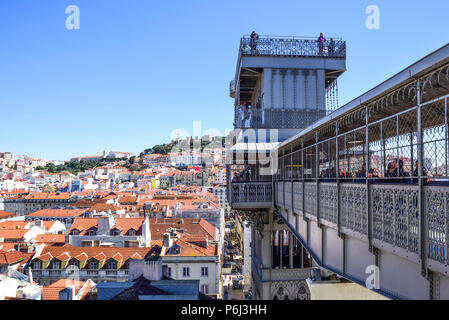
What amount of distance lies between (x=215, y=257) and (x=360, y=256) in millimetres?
22459

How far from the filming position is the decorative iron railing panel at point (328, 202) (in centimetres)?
682

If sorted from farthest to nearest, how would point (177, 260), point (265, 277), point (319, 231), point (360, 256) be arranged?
point (177, 260) → point (265, 277) → point (319, 231) → point (360, 256)

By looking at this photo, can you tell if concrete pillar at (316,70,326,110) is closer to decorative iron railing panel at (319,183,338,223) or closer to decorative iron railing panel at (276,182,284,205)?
decorative iron railing panel at (276,182,284,205)

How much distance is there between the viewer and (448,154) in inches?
152

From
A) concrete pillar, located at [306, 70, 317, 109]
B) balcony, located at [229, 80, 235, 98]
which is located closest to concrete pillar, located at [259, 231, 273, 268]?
concrete pillar, located at [306, 70, 317, 109]

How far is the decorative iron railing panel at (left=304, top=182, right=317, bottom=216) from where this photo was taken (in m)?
8.23

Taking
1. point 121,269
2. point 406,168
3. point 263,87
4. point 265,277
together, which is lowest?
point 121,269

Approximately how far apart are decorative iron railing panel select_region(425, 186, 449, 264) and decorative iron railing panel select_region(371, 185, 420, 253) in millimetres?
182

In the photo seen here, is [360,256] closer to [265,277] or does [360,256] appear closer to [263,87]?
[265,277]

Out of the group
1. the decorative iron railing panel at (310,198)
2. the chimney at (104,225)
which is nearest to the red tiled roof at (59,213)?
the chimney at (104,225)

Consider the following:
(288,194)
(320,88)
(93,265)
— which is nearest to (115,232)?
(93,265)
